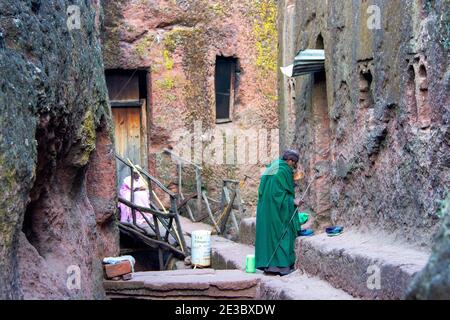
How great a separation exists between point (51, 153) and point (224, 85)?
Answer: 10122 millimetres

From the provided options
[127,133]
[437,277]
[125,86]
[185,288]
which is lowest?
[185,288]

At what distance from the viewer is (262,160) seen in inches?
685

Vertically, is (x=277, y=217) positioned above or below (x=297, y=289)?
above

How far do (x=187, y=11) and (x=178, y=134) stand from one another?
2338mm

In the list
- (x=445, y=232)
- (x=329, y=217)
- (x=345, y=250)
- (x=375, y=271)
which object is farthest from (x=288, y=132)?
(x=445, y=232)

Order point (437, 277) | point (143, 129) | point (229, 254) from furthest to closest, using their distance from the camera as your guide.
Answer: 1. point (143, 129)
2. point (229, 254)
3. point (437, 277)

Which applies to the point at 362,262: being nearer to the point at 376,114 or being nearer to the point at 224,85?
the point at 376,114

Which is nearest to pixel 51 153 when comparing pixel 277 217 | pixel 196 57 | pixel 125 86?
pixel 277 217

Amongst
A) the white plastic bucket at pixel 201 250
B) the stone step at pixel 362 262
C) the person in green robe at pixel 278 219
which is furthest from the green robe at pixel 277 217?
the white plastic bucket at pixel 201 250

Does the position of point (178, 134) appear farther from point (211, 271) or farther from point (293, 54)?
point (211, 271)

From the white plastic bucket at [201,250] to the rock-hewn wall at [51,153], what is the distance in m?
1.08

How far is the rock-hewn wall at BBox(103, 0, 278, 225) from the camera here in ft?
54.2

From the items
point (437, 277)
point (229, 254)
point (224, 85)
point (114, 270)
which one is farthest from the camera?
point (224, 85)

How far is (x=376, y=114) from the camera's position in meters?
8.84
